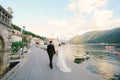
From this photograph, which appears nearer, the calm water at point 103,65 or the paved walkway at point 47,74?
the paved walkway at point 47,74

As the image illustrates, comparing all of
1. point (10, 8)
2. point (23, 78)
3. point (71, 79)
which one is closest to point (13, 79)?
point (23, 78)

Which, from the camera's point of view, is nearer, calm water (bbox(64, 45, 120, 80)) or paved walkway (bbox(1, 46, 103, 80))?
paved walkway (bbox(1, 46, 103, 80))

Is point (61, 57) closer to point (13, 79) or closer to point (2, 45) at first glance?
point (13, 79)

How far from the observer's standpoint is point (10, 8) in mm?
17031

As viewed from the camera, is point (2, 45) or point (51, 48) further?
point (2, 45)

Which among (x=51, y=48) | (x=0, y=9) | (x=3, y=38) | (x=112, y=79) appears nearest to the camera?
(x=51, y=48)

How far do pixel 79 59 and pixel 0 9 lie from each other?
43.1 m

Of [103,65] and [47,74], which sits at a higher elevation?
[47,74]

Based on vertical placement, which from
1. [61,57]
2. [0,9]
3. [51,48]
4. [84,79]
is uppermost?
[0,9]

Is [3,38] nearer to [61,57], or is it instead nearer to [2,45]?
[2,45]

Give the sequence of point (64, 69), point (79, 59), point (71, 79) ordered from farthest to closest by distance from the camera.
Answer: point (79, 59) → point (64, 69) → point (71, 79)

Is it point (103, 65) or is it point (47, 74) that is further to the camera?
point (103, 65)

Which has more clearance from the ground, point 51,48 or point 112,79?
point 51,48

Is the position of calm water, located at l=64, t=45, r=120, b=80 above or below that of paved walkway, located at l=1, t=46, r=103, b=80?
below
